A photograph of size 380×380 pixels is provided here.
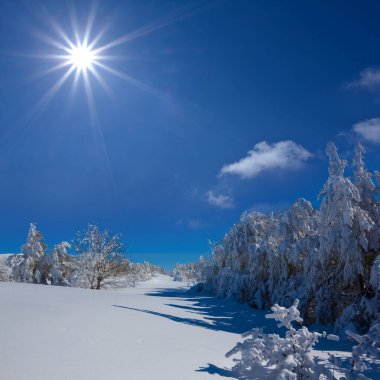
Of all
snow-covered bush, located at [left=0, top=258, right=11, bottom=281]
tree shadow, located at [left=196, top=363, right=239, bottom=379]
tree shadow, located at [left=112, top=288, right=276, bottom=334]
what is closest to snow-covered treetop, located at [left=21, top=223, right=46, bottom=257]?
snow-covered bush, located at [left=0, top=258, right=11, bottom=281]

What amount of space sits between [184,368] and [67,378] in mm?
1623

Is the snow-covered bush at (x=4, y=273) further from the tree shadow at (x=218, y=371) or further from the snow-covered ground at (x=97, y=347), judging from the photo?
the tree shadow at (x=218, y=371)

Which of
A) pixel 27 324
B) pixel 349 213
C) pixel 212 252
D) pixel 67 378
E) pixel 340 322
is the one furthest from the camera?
pixel 212 252

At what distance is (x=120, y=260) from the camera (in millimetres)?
25219

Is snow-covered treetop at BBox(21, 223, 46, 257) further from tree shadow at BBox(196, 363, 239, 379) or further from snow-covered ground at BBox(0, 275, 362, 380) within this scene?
tree shadow at BBox(196, 363, 239, 379)

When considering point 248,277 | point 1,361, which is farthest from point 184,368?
point 248,277

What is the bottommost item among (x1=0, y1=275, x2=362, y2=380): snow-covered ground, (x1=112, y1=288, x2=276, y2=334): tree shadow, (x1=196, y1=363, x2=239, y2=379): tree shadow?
(x1=112, y1=288, x2=276, y2=334): tree shadow

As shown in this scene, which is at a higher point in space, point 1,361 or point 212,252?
point 212,252

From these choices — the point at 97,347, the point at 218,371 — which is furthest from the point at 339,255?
the point at 97,347

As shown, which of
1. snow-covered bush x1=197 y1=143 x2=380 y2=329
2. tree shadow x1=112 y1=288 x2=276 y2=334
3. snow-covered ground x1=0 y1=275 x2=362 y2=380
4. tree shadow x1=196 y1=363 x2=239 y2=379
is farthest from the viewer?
snow-covered bush x1=197 y1=143 x2=380 y2=329

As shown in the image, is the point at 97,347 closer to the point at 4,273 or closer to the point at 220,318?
the point at 220,318

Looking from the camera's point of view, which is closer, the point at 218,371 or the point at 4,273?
the point at 218,371

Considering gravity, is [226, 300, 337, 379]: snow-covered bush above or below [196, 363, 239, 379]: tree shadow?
above

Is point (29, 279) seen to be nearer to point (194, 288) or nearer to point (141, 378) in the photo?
point (194, 288)
